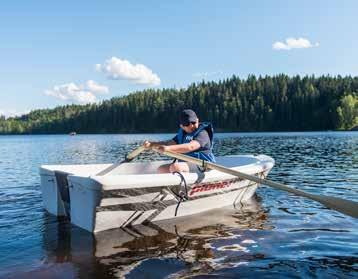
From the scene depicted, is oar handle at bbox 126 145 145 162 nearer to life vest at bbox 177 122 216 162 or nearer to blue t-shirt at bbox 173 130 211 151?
life vest at bbox 177 122 216 162

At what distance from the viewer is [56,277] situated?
19.9 ft

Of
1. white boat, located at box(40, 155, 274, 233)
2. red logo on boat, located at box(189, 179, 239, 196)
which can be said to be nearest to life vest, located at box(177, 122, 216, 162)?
white boat, located at box(40, 155, 274, 233)

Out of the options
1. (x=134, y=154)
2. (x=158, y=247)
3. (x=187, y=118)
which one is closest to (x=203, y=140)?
(x=187, y=118)

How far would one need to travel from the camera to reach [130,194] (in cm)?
777

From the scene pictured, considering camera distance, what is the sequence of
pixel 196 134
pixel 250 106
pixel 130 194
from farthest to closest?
pixel 250 106 < pixel 196 134 < pixel 130 194

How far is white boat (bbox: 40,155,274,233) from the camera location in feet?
24.7

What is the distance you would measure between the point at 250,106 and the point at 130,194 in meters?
132

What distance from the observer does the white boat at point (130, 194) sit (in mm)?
7527

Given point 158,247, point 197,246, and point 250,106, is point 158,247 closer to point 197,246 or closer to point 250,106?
point 197,246

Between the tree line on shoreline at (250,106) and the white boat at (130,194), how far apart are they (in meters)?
114

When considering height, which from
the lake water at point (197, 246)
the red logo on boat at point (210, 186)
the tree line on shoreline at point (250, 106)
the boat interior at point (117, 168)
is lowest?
the lake water at point (197, 246)

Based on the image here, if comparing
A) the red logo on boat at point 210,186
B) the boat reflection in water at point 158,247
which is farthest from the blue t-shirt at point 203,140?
the boat reflection in water at point 158,247

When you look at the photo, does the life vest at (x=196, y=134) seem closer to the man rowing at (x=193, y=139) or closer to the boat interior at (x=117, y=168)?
the man rowing at (x=193, y=139)

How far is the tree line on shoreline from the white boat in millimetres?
114482
